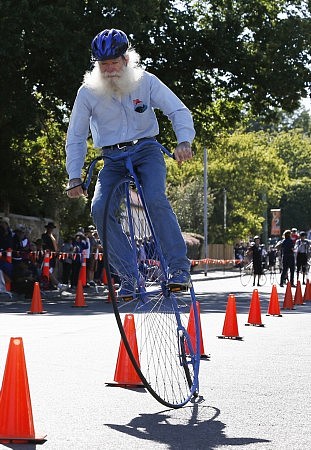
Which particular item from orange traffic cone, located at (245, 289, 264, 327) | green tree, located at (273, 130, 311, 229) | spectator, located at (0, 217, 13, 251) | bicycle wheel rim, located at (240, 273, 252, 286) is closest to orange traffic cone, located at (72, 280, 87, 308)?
spectator, located at (0, 217, 13, 251)

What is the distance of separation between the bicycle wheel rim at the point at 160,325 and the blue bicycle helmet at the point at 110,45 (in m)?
0.88

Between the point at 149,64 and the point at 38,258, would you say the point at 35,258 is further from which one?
the point at 149,64

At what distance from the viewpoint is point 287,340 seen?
1330 cm

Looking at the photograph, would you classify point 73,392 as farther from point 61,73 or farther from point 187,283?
point 61,73

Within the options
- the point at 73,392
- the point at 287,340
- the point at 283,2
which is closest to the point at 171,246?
the point at 73,392

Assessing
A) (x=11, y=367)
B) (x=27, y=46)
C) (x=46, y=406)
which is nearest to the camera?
(x=11, y=367)

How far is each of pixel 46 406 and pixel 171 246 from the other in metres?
1.42

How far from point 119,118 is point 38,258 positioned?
764 inches

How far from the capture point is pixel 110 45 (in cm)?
711

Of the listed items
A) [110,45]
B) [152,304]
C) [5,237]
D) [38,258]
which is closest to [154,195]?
[152,304]

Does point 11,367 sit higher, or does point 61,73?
point 61,73

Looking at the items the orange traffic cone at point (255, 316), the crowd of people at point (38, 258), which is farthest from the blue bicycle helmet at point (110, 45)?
the crowd of people at point (38, 258)

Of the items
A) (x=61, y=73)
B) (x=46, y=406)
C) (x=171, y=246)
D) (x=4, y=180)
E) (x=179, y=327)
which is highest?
(x=61, y=73)

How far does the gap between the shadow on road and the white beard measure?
2.26m
